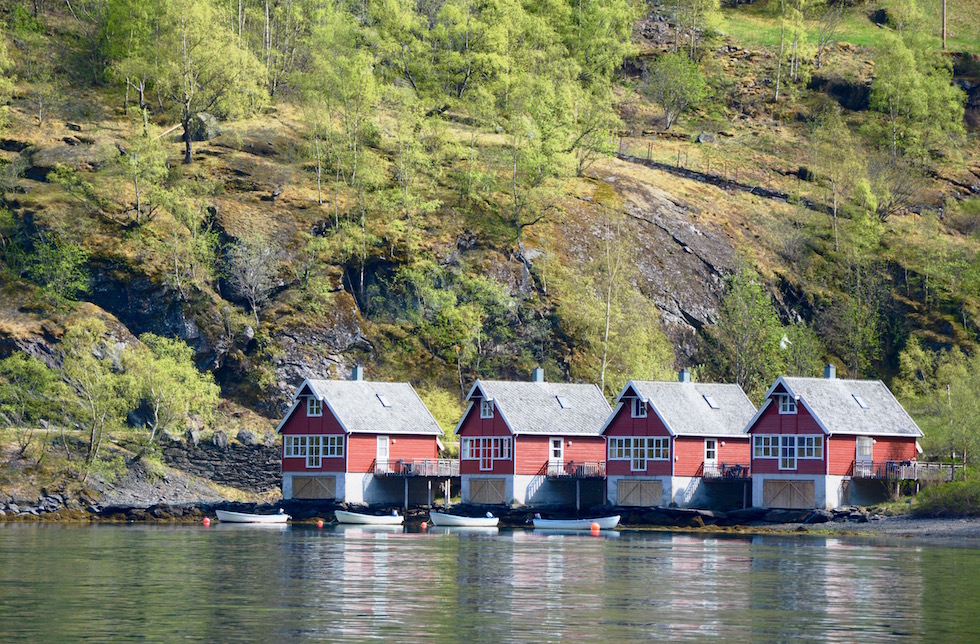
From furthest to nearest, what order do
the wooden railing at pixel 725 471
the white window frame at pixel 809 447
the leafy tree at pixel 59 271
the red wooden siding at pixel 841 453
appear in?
the leafy tree at pixel 59 271
the wooden railing at pixel 725 471
the white window frame at pixel 809 447
the red wooden siding at pixel 841 453

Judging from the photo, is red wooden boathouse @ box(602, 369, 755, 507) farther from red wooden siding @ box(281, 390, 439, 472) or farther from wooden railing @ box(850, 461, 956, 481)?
red wooden siding @ box(281, 390, 439, 472)

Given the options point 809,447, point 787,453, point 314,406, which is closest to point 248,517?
point 314,406

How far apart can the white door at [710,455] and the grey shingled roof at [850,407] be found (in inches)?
265

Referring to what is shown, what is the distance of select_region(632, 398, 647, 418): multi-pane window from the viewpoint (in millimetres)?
89500

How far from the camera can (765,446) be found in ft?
283

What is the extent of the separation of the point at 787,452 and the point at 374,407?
27299 mm

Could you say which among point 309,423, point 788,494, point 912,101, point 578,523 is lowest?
point 578,523

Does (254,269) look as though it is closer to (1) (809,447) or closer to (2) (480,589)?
(1) (809,447)

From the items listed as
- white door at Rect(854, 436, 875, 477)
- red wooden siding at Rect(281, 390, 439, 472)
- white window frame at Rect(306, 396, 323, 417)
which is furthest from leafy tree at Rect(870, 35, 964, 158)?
white window frame at Rect(306, 396, 323, 417)

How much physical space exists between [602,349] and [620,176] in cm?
2783

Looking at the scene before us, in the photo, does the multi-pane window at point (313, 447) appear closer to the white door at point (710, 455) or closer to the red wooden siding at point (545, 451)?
the red wooden siding at point (545, 451)

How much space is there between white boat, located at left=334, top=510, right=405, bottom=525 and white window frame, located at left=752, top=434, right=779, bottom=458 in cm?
2192

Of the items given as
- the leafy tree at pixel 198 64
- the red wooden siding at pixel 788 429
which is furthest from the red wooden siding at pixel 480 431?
the leafy tree at pixel 198 64

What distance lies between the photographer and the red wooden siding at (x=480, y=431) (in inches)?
3647
